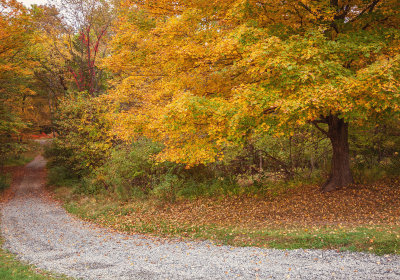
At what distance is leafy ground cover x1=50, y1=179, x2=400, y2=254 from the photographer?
24.1 feet

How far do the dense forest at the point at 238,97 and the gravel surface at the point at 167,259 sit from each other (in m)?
2.81

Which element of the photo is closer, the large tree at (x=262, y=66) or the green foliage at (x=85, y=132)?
the large tree at (x=262, y=66)

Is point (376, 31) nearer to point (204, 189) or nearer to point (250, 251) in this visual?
point (250, 251)

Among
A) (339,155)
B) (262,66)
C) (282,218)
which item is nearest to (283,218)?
(282,218)

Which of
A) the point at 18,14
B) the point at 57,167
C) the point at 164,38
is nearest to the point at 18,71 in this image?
the point at 18,14

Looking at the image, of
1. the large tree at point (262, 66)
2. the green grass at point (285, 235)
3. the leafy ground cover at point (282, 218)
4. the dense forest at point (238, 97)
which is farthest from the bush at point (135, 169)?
the large tree at point (262, 66)

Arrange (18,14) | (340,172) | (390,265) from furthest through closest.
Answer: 1. (18,14)
2. (340,172)
3. (390,265)

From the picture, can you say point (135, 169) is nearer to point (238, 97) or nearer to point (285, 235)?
point (238, 97)

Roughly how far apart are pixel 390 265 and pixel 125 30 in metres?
12.2

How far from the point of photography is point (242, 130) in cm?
803

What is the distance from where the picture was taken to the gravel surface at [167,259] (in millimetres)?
5949

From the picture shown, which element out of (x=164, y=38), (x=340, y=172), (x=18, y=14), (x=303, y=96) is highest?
(x=18, y=14)

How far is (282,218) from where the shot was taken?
9.91 meters

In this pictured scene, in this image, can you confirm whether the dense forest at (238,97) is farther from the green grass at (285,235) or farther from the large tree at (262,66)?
the green grass at (285,235)
